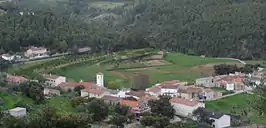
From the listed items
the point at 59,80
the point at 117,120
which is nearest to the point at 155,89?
the point at 59,80

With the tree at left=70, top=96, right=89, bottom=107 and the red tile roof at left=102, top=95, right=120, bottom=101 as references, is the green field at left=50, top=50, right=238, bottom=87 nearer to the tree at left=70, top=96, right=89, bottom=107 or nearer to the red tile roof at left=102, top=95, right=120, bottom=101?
the red tile roof at left=102, top=95, right=120, bottom=101

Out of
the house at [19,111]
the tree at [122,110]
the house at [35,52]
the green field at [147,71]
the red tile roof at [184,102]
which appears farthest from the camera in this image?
the house at [35,52]

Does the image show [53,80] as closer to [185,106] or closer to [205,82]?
[185,106]

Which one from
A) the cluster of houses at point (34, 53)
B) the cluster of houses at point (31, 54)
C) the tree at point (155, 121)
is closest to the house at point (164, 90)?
the tree at point (155, 121)

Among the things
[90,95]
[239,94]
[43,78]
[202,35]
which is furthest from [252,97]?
[202,35]

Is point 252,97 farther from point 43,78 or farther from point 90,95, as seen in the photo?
point 43,78

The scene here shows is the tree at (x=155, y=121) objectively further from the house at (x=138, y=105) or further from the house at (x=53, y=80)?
the house at (x=53, y=80)
